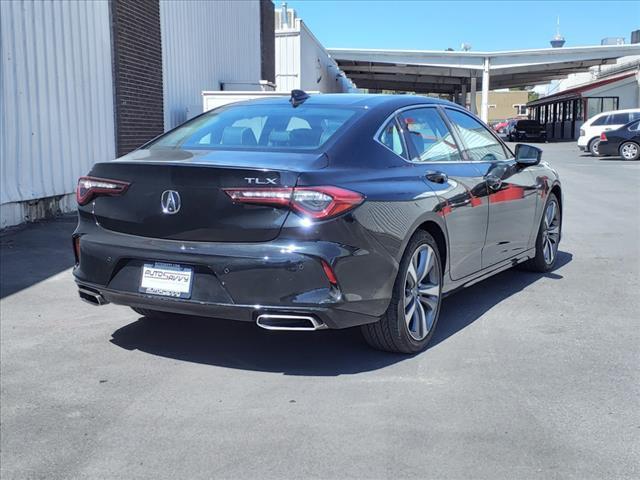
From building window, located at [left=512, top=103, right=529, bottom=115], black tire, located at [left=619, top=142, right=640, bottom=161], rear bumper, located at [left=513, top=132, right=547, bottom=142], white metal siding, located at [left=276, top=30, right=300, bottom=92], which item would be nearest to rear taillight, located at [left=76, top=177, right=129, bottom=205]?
white metal siding, located at [left=276, top=30, right=300, bottom=92]

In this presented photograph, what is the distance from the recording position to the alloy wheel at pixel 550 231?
6867mm

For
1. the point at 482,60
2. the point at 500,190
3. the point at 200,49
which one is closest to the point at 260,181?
the point at 500,190

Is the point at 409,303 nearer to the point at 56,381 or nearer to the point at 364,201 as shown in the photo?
Answer: the point at 364,201

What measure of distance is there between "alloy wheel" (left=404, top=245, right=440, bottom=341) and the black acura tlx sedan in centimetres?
1

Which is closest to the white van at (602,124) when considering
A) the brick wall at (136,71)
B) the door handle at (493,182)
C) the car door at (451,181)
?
the brick wall at (136,71)

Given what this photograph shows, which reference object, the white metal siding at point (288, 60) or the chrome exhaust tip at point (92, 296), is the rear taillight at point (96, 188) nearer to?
the chrome exhaust tip at point (92, 296)

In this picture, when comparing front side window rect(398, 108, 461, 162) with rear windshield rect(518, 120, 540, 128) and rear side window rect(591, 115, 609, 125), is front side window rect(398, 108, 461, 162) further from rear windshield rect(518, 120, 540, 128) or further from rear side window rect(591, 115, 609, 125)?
rear windshield rect(518, 120, 540, 128)

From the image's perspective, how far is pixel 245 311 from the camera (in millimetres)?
3877

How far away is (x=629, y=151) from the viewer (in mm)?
24703

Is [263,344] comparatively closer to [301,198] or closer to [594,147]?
[301,198]

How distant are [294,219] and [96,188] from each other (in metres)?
1.36

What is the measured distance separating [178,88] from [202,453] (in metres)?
12.3

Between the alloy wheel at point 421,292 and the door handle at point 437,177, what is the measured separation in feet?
1.51

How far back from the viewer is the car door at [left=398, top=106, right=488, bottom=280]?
4.81 meters
